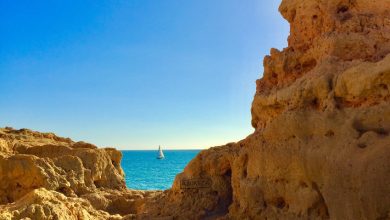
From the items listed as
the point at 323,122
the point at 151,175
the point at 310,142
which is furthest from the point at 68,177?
the point at 151,175

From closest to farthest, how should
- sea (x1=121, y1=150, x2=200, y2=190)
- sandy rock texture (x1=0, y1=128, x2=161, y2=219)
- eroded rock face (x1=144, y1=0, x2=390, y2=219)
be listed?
eroded rock face (x1=144, y1=0, x2=390, y2=219), sandy rock texture (x1=0, y1=128, x2=161, y2=219), sea (x1=121, y1=150, x2=200, y2=190)

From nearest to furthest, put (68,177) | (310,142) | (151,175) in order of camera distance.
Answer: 1. (310,142)
2. (68,177)
3. (151,175)

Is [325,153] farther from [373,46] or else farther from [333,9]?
[333,9]

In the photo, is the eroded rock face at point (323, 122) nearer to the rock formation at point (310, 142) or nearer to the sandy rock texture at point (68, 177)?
the rock formation at point (310, 142)

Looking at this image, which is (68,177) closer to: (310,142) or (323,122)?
(310,142)

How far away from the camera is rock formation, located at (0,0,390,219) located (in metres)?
5.99

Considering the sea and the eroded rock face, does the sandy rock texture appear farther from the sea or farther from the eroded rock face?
the sea

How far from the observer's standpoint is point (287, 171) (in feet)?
24.3

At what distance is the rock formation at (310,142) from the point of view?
5988 mm

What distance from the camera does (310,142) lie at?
698 cm

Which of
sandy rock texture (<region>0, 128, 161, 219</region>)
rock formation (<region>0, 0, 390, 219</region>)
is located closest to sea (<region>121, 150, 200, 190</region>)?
sandy rock texture (<region>0, 128, 161, 219</region>)

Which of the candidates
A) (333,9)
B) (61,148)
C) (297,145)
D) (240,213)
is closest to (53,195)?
(240,213)

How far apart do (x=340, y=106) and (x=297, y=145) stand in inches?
40.3

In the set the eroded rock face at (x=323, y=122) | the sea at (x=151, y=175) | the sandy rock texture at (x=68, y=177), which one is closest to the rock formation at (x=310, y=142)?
the eroded rock face at (x=323, y=122)
